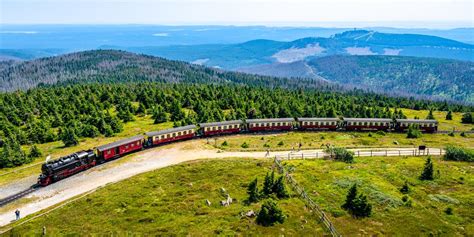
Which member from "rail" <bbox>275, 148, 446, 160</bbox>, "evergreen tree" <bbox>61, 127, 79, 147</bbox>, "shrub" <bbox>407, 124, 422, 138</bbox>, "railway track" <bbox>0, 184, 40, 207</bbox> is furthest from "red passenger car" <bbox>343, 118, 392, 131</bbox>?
"railway track" <bbox>0, 184, 40, 207</bbox>

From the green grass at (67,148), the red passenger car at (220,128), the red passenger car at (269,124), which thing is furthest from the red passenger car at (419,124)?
the green grass at (67,148)

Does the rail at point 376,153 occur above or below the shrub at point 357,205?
below

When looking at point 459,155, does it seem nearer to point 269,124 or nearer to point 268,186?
point 269,124

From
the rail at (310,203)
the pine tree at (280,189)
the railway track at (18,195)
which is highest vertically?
the pine tree at (280,189)

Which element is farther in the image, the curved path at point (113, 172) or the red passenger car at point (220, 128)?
the red passenger car at point (220, 128)

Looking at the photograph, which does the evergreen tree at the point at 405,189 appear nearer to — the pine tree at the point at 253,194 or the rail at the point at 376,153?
the rail at the point at 376,153

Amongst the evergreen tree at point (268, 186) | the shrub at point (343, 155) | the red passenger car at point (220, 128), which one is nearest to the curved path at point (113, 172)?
the red passenger car at point (220, 128)

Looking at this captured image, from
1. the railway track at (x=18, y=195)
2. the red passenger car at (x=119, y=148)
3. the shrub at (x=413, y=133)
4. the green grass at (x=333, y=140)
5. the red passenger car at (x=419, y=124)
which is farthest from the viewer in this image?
the red passenger car at (x=419, y=124)

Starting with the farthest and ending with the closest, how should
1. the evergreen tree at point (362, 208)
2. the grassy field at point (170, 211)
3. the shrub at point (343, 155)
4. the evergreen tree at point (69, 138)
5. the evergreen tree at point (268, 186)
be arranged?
1. the evergreen tree at point (69, 138)
2. the shrub at point (343, 155)
3. the evergreen tree at point (268, 186)
4. the evergreen tree at point (362, 208)
5. the grassy field at point (170, 211)
